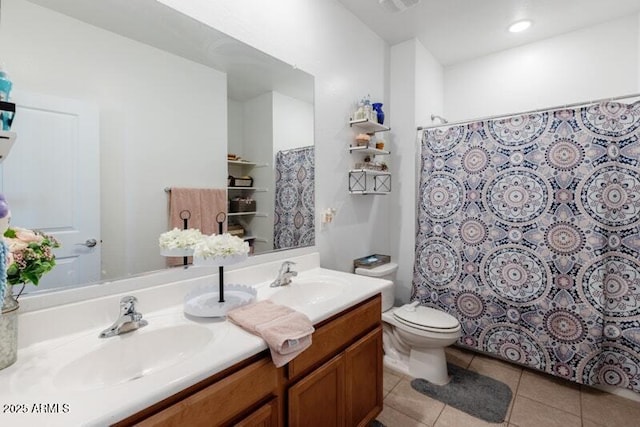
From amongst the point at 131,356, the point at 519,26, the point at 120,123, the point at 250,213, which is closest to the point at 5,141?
the point at 120,123

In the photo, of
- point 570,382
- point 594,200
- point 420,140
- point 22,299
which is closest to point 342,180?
point 420,140

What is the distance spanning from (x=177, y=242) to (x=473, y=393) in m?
1.96

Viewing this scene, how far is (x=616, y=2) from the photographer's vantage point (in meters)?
2.11

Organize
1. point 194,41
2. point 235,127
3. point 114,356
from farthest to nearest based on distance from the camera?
point 235,127, point 194,41, point 114,356

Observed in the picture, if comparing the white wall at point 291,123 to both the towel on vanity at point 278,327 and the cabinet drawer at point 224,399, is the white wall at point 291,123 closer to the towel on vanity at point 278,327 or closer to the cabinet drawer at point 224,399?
the towel on vanity at point 278,327

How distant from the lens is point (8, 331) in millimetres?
782

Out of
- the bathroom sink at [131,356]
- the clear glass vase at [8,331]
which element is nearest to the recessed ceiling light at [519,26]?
the bathroom sink at [131,356]

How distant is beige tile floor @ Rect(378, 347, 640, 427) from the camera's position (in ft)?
5.42

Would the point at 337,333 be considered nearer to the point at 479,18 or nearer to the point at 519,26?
the point at 479,18

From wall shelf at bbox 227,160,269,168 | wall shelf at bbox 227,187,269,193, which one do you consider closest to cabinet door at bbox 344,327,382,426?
wall shelf at bbox 227,187,269,193

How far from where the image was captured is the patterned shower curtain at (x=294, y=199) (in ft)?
5.71

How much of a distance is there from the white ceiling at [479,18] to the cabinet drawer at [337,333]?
72.9 inches

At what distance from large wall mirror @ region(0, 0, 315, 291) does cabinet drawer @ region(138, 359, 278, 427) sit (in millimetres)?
612

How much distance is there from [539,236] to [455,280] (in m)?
0.64
